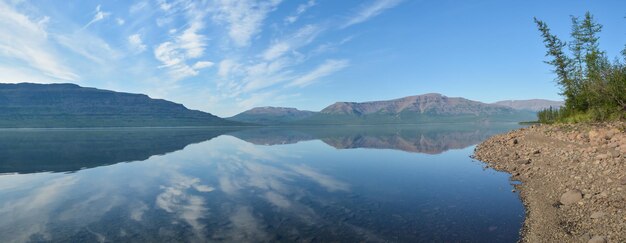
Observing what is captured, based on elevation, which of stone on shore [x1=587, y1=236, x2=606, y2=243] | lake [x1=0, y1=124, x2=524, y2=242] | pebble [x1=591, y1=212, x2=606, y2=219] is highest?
pebble [x1=591, y1=212, x2=606, y2=219]

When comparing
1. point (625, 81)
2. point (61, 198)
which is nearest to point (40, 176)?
point (61, 198)

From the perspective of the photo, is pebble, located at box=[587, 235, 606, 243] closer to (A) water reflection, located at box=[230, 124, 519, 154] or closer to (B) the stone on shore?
(B) the stone on shore

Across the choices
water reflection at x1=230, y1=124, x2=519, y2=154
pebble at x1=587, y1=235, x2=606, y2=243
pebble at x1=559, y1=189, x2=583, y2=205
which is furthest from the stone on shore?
water reflection at x1=230, y1=124, x2=519, y2=154

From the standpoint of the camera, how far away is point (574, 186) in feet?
57.4

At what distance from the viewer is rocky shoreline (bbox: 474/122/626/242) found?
1238cm

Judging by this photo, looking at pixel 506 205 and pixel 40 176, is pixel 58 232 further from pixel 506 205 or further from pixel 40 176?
pixel 506 205

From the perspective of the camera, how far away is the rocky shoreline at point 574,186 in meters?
12.4

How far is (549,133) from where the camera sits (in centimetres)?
3503

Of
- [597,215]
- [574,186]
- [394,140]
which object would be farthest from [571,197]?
[394,140]

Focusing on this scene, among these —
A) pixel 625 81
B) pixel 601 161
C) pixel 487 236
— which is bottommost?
pixel 487 236

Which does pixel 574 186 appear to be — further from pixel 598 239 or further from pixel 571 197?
pixel 598 239

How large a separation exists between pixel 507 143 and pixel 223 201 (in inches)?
1417

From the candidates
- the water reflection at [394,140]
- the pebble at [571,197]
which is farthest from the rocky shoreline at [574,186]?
the water reflection at [394,140]

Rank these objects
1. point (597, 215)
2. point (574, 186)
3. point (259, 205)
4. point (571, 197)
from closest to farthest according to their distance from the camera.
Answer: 1. point (597, 215)
2. point (571, 197)
3. point (574, 186)
4. point (259, 205)
